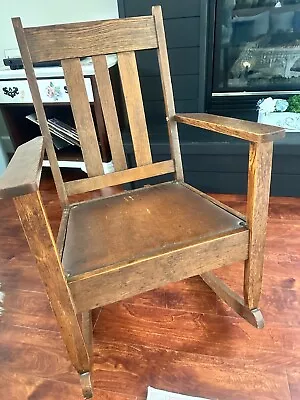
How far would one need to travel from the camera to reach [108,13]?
1.47 meters

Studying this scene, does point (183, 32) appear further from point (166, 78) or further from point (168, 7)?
point (166, 78)

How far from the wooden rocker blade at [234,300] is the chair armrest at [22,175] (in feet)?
2.09

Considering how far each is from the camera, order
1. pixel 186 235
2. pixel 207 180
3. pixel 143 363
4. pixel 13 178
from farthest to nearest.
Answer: pixel 207 180, pixel 143 363, pixel 186 235, pixel 13 178

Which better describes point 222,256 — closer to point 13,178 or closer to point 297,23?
point 13,178

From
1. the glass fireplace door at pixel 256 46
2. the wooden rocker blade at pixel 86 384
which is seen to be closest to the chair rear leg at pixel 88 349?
the wooden rocker blade at pixel 86 384

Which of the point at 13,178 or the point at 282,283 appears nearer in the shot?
the point at 13,178

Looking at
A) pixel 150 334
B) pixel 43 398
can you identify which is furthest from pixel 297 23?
pixel 43 398

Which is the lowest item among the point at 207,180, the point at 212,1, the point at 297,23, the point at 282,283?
the point at 282,283

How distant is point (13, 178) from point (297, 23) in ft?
4.29

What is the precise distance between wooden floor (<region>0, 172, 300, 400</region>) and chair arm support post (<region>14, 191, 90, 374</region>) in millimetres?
159

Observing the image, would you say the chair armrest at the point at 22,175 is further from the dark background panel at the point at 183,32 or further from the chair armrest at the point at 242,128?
the dark background panel at the point at 183,32

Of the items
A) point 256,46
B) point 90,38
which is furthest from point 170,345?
point 256,46

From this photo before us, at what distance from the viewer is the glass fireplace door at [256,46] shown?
125cm

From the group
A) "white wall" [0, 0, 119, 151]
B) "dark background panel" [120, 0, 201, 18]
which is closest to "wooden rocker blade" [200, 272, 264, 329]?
"dark background panel" [120, 0, 201, 18]
